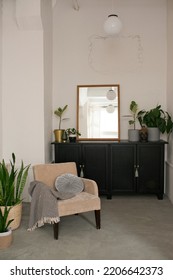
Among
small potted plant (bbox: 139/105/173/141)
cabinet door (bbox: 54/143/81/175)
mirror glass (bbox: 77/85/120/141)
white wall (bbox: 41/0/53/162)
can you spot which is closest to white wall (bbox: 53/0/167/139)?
mirror glass (bbox: 77/85/120/141)

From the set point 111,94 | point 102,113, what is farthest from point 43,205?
point 111,94

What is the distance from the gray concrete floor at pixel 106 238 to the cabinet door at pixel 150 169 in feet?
1.45

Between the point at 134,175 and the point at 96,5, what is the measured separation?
2.96 m

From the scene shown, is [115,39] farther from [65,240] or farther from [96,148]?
[65,240]

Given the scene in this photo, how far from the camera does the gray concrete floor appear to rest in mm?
2748

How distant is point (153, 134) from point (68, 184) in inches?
69.6

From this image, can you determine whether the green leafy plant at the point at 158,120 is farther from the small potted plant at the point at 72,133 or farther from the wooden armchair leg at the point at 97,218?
the wooden armchair leg at the point at 97,218

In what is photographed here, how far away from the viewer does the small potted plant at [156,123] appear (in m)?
4.56

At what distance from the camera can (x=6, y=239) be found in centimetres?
292

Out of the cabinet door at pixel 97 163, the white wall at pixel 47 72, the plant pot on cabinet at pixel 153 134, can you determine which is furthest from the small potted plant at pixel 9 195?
the plant pot on cabinet at pixel 153 134

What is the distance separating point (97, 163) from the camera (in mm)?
4633

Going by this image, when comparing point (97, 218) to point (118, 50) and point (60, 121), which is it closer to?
point (60, 121)

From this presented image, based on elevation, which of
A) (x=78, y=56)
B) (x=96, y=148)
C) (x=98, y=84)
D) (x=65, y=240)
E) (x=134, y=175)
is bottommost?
(x=65, y=240)
